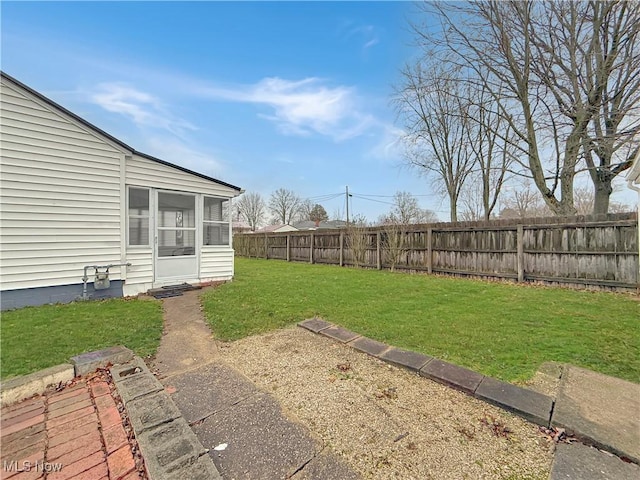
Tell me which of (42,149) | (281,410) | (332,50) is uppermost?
(332,50)

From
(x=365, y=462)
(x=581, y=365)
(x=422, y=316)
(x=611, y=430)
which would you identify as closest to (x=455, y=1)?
(x=422, y=316)

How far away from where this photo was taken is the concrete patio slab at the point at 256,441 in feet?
5.07

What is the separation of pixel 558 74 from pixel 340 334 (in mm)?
11095

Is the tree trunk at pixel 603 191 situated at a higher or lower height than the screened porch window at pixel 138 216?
higher

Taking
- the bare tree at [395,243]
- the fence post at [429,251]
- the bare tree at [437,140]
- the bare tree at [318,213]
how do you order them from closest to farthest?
the fence post at [429,251] < the bare tree at [395,243] < the bare tree at [437,140] < the bare tree at [318,213]

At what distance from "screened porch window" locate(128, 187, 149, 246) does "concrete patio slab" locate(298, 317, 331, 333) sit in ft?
15.4

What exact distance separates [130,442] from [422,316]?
3.88 m

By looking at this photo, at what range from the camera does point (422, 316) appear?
4.37 m

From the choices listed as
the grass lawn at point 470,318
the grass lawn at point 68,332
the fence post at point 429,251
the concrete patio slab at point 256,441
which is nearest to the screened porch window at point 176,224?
the grass lawn at point 470,318

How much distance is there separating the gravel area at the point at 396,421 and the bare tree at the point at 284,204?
48.1 m

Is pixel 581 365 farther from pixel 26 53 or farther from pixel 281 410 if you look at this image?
pixel 26 53

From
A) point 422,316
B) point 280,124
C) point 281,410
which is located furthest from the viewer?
point 280,124

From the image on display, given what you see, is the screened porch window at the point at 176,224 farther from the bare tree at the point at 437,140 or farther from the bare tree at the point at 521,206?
the bare tree at the point at 521,206

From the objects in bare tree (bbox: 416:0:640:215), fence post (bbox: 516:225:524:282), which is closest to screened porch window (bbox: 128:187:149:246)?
fence post (bbox: 516:225:524:282)
